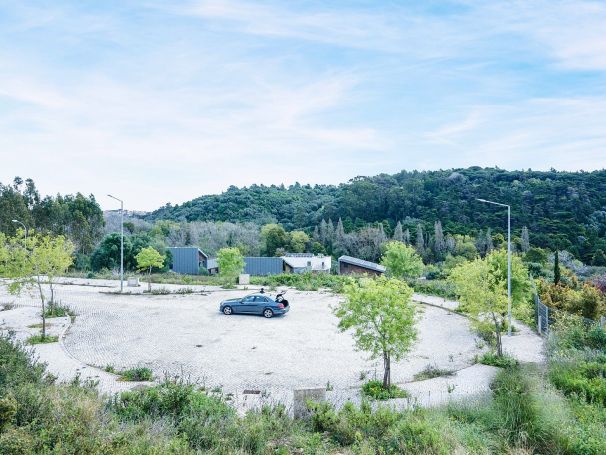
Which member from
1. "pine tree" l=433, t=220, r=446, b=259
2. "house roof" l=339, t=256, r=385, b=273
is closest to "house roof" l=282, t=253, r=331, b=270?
"house roof" l=339, t=256, r=385, b=273

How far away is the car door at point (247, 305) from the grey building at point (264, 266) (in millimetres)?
25888

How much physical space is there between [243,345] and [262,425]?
9240mm

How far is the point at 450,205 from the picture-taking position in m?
67.4

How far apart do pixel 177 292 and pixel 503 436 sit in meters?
25.7

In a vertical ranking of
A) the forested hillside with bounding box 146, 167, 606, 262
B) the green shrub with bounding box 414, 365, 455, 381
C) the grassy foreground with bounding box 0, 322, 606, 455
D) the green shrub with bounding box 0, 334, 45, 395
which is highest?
the forested hillside with bounding box 146, 167, 606, 262

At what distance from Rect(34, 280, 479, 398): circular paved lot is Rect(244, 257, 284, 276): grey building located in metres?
23.2

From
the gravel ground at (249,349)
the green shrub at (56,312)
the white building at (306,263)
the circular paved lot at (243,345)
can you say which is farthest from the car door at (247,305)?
the white building at (306,263)

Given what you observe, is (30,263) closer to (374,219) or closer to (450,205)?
(450,205)

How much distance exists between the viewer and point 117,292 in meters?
29.8

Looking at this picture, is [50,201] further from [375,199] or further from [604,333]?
[604,333]

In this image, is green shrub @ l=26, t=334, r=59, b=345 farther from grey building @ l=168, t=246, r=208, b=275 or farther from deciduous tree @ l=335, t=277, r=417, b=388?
grey building @ l=168, t=246, r=208, b=275

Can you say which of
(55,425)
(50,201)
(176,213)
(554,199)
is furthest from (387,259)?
(176,213)

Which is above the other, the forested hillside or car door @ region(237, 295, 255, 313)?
the forested hillside

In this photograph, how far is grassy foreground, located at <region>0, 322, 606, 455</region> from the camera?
20.7ft
